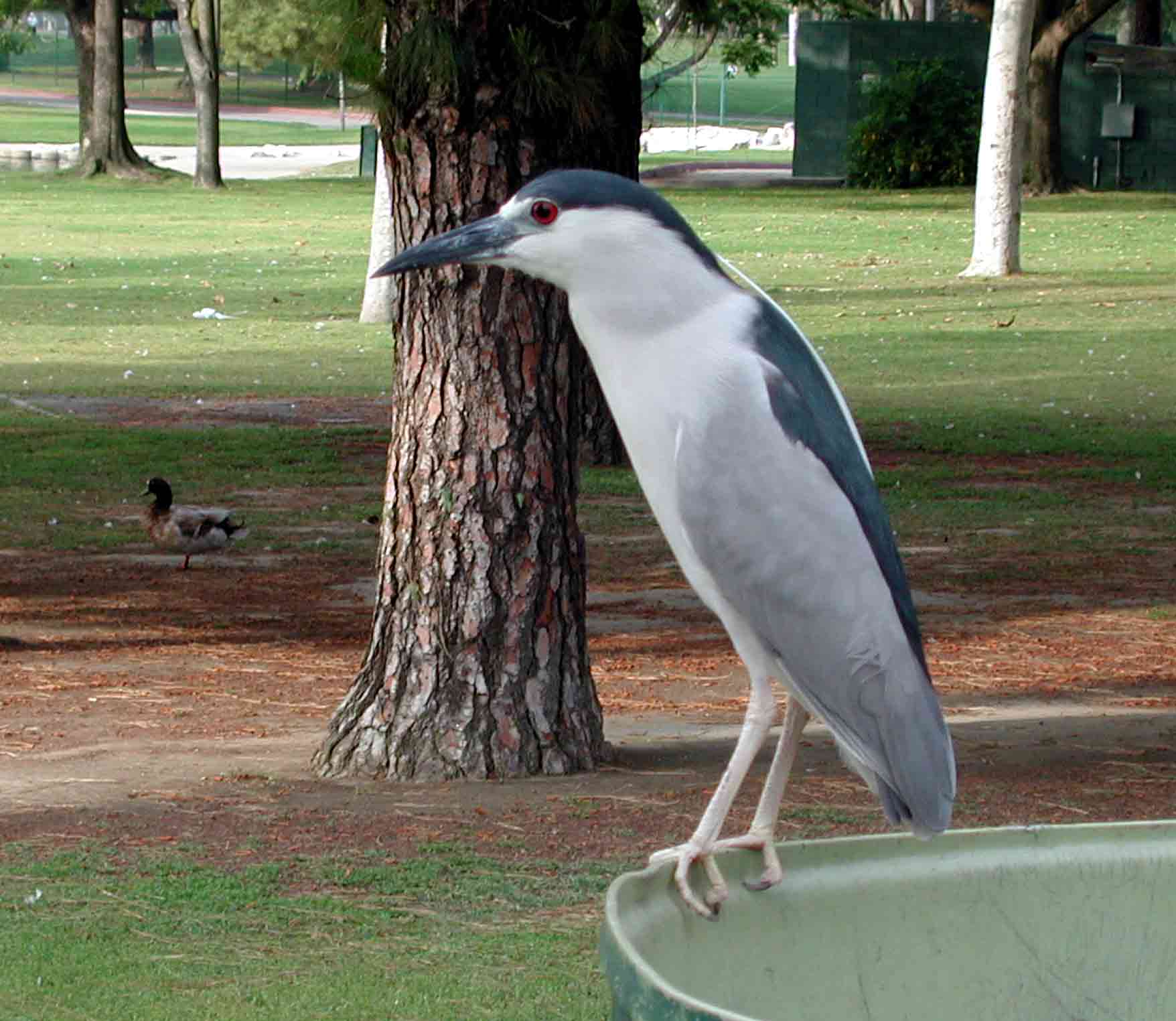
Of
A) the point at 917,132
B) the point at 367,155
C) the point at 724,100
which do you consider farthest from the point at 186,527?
the point at 724,100

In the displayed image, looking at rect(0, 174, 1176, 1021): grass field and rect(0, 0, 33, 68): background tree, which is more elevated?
rect(0, 0, 33, 68): background tree

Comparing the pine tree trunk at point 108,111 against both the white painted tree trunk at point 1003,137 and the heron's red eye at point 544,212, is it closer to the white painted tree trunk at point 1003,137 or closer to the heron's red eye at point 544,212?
the white painted tree trunk at point 1003,137

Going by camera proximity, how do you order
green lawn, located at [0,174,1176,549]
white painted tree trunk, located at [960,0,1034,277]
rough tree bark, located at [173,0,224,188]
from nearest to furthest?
green lawn, located at [0,174,1176,549] < white painted tree trunk, located at [960,0,1034,277] < rough tree bark, located at [173,0,224,188]

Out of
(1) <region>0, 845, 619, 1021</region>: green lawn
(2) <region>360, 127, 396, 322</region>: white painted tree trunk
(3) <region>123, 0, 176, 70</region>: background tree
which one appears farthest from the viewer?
(3) <region>123, 0, 176, 70</region>: background tree

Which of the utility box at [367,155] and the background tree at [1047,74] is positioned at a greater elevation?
the background tree at [1047,74]

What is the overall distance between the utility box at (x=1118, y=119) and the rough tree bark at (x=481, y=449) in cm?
3885

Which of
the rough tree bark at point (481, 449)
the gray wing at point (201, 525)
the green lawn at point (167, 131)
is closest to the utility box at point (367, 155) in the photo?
the green lawn at point (167, 131)

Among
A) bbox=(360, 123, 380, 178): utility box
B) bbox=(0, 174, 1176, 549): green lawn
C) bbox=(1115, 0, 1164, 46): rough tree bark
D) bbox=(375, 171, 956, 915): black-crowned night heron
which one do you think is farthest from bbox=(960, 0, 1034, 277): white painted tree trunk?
bbox=(1115, 0, 1164, 46): rough tree bark

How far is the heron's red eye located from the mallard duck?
8.54 m

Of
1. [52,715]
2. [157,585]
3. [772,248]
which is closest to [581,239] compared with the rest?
[52,715]

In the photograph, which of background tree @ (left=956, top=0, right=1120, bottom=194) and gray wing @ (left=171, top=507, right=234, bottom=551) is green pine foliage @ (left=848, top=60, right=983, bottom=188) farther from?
gray wing @ (left=171, top=507, right=234, bottom=551)

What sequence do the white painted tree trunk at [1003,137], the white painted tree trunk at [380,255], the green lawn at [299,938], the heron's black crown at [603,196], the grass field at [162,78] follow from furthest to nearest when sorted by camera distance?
the grass field at [162,78] < the white painted tree trunk at [1003,137] < the white painted tree trunk at [380,255] < the green lawn at [299,938] < the heron's black crown at [603,196]

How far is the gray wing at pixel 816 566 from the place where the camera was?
3.30m

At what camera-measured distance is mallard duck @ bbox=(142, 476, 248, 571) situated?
11578 mm
